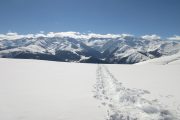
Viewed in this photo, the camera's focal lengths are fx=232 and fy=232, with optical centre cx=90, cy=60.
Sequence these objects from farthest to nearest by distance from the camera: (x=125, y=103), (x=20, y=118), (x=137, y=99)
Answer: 1. (x=137, y=99)
2. (x=125, y=103)
3. (x=20, y=118)

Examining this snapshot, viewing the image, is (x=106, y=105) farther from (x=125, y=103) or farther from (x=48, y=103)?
(x=48, y=103)

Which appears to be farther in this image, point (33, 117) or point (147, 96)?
point (147, 96)

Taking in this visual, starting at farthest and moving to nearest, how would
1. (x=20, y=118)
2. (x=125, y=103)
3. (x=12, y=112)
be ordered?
1. (x=125, y=103)
2. (x=12, y=112)
3. (x=20, y=118)

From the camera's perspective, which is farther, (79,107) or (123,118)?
(79,107)

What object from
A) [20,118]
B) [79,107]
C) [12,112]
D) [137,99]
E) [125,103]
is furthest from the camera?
[137,99]

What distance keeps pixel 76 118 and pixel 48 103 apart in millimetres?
2649

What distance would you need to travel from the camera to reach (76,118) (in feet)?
30.4

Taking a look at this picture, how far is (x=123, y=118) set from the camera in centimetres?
919

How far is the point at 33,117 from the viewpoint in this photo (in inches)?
358

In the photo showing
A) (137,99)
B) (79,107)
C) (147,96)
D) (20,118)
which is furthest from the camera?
(147,96)

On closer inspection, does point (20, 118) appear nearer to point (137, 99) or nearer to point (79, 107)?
point (79, 107)

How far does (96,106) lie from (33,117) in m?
3.32

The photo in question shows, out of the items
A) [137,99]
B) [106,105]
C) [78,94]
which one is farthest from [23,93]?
[137,99]

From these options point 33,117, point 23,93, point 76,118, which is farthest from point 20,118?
point 23,93
